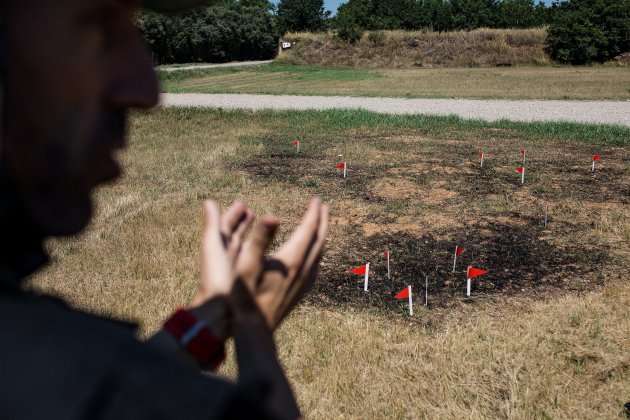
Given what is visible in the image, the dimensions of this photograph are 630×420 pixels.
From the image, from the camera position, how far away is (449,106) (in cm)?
1970

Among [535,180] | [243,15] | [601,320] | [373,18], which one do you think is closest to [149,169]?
[535,180]

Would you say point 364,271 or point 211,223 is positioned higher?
point 211,223

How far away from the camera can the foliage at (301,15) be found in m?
65.6

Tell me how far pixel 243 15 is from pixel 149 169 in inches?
1839

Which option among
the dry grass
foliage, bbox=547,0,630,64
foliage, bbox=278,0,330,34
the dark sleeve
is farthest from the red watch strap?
foliage, bbox=278,0,330,34

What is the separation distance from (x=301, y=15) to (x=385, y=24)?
952cm

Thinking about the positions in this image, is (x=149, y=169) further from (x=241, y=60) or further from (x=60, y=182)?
(x=241, y=60)

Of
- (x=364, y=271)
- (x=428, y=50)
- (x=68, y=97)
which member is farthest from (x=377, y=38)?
(x=68, y=97)

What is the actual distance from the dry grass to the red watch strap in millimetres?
43257

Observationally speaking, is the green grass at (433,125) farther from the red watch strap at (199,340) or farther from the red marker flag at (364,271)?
the red watch strap at (199,340)

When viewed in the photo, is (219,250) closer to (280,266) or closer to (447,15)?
(280,266)

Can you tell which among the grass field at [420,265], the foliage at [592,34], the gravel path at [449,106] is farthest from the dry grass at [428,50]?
the grass field at [420,265]

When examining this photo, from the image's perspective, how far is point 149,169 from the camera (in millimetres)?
10086

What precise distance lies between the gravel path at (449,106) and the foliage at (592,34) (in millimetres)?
20943
